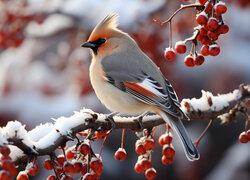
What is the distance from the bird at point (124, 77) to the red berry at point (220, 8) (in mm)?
727

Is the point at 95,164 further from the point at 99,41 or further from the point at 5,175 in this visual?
the point at 99,41

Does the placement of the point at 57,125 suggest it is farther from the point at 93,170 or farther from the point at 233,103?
the point at 233,103

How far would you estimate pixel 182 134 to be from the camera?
97.6 inches

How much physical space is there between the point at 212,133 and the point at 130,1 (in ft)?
5.50

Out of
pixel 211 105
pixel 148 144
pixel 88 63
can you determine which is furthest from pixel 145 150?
pixel 88 63

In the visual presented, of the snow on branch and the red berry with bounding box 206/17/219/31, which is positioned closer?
the snow on branch

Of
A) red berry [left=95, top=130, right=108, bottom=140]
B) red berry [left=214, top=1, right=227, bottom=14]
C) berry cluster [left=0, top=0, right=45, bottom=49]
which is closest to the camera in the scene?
red berry [left=214, top=1, right=227, bottom=14]

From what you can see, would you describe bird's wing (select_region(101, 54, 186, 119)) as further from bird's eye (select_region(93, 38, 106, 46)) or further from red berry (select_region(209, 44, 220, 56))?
red berry (select_region(209, 44, 220, 56))

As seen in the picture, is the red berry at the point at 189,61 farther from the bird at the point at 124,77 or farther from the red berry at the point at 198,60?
the bird at the point at 124,77

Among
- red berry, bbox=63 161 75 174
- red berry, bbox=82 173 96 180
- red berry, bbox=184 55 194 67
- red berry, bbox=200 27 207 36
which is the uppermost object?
red berry, bbox=200 27 207 36

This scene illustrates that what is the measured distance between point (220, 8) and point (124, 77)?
1063 mm

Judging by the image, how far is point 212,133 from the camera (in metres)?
5.41

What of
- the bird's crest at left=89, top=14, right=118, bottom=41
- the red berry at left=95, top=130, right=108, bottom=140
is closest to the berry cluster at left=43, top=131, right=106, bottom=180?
the red berry at left=95, top=130, right=108, bottom=140

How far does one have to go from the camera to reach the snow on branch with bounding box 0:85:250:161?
5.84 ft
